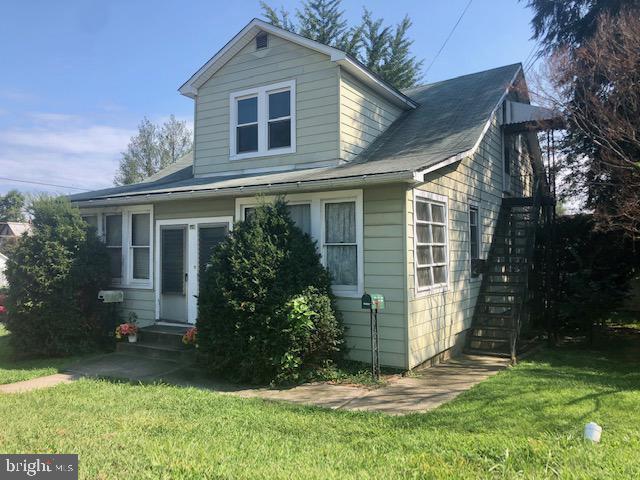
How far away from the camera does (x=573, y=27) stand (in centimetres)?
1264

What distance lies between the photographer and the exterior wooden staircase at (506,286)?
384 inches

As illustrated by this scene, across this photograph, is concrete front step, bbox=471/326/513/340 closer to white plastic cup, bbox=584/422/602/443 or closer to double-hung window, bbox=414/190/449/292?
double-hung window, bbox=414/190/449/292

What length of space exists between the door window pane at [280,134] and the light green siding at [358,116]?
1245 millimetres

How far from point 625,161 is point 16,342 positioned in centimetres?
1212

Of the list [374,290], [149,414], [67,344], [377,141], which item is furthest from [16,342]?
[377,141]

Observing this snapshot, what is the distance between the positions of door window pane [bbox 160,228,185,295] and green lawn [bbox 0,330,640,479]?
10.2 ft

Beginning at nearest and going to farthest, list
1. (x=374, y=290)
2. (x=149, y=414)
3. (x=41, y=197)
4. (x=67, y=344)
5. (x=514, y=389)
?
(x=149, y=414), (x=514, y=389), (x=374, y=290), (x=67, y=344), (x=41, y=197)

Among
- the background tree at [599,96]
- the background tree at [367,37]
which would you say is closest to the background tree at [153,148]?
the background tree at [367,37]

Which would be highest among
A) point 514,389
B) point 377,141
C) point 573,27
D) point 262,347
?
point 573,27

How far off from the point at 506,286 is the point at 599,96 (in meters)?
4.53

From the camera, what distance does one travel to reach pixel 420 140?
9.96 metres

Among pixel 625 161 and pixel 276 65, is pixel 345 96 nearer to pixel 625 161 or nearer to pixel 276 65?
pixel 276 65

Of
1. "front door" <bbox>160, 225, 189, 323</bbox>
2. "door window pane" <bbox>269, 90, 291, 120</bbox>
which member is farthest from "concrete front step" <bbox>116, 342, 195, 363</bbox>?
"door window pane" <bbox>269, 90, 291, 120</bbox>

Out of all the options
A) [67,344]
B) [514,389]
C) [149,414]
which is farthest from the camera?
[67,344]
